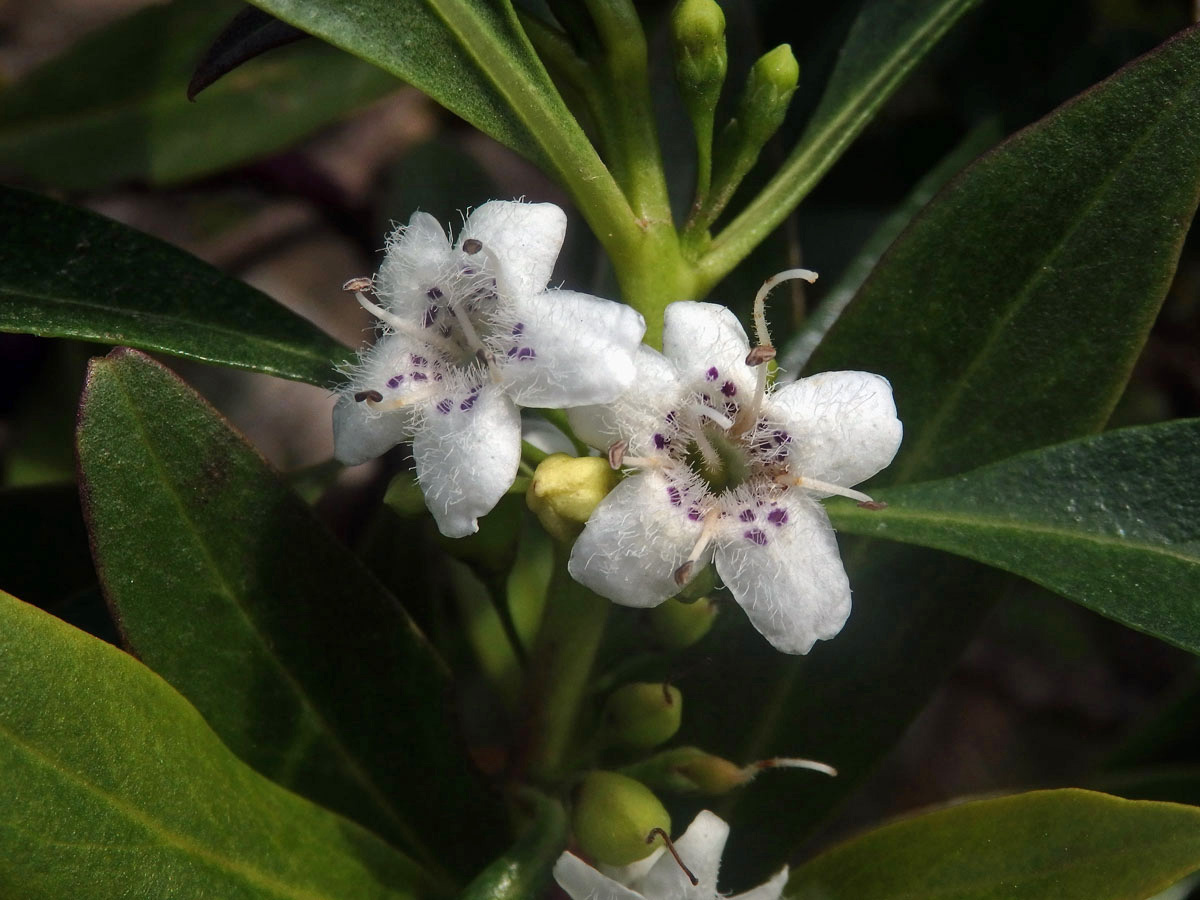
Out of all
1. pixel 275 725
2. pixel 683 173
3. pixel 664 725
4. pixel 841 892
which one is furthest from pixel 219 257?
pixel 841 892

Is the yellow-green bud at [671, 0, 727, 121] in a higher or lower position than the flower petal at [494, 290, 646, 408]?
higher

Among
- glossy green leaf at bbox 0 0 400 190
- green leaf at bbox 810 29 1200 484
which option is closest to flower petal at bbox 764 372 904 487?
green leaf at bbox 810 29 1200 484

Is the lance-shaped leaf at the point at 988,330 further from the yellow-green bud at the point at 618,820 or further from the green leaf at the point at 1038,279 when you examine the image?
the yellow-green bud at the point at 618,820

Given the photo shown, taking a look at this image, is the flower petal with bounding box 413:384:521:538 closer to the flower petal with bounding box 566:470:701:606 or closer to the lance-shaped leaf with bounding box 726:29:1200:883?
the flower petal with bounding box 566:470:701:606

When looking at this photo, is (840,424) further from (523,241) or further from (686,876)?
(686,876)

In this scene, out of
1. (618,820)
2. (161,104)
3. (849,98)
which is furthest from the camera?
(161,104)

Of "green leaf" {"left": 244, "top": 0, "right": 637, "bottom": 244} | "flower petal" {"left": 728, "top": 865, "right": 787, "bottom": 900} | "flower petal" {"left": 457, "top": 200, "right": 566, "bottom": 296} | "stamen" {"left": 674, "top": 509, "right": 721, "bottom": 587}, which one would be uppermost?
"green leaf" {"left": 244, "top": 0, "right": 637, "bottom": 244}

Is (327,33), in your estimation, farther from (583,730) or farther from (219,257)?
(219,257)

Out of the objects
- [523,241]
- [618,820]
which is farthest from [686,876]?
[523,241]
